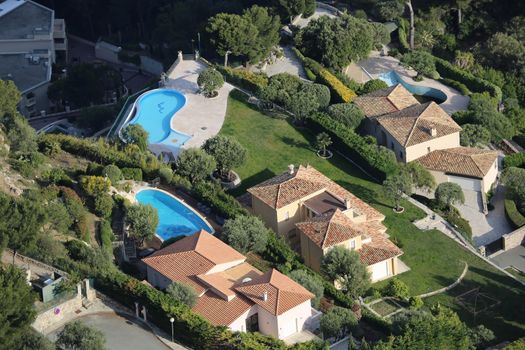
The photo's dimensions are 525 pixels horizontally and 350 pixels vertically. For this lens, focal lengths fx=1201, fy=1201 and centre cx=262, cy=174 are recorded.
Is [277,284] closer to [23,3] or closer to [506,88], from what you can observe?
[506,88]

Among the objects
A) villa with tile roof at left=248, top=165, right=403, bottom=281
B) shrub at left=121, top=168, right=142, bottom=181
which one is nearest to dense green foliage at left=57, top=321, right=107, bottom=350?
villa with tile roof at left=248, top=165, right=403, bottom=281

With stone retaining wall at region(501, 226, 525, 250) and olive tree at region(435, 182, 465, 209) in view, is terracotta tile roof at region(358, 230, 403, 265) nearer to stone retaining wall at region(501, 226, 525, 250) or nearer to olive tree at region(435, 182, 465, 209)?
olive tree at region(435, 182, 465, 209)

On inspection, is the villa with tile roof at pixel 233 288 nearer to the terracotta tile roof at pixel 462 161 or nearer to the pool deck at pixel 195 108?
the pool deck at pixel 195 108

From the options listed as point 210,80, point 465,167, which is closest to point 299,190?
point 465,167

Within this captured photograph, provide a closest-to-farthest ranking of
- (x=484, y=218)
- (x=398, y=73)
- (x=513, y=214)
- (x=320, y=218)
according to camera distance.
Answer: (x=320, y=218), (x=513, y=214), (x=484, y=218), (x=398, y=73)

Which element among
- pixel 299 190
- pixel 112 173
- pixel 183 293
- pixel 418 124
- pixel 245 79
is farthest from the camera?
pixel 245 79

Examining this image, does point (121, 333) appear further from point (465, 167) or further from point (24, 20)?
point (24, 20)

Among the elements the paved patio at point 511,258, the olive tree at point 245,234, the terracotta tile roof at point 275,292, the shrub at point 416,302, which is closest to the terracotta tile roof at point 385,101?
the paved patio at point 511,258

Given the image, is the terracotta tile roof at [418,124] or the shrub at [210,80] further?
the shrub at [210,80]
